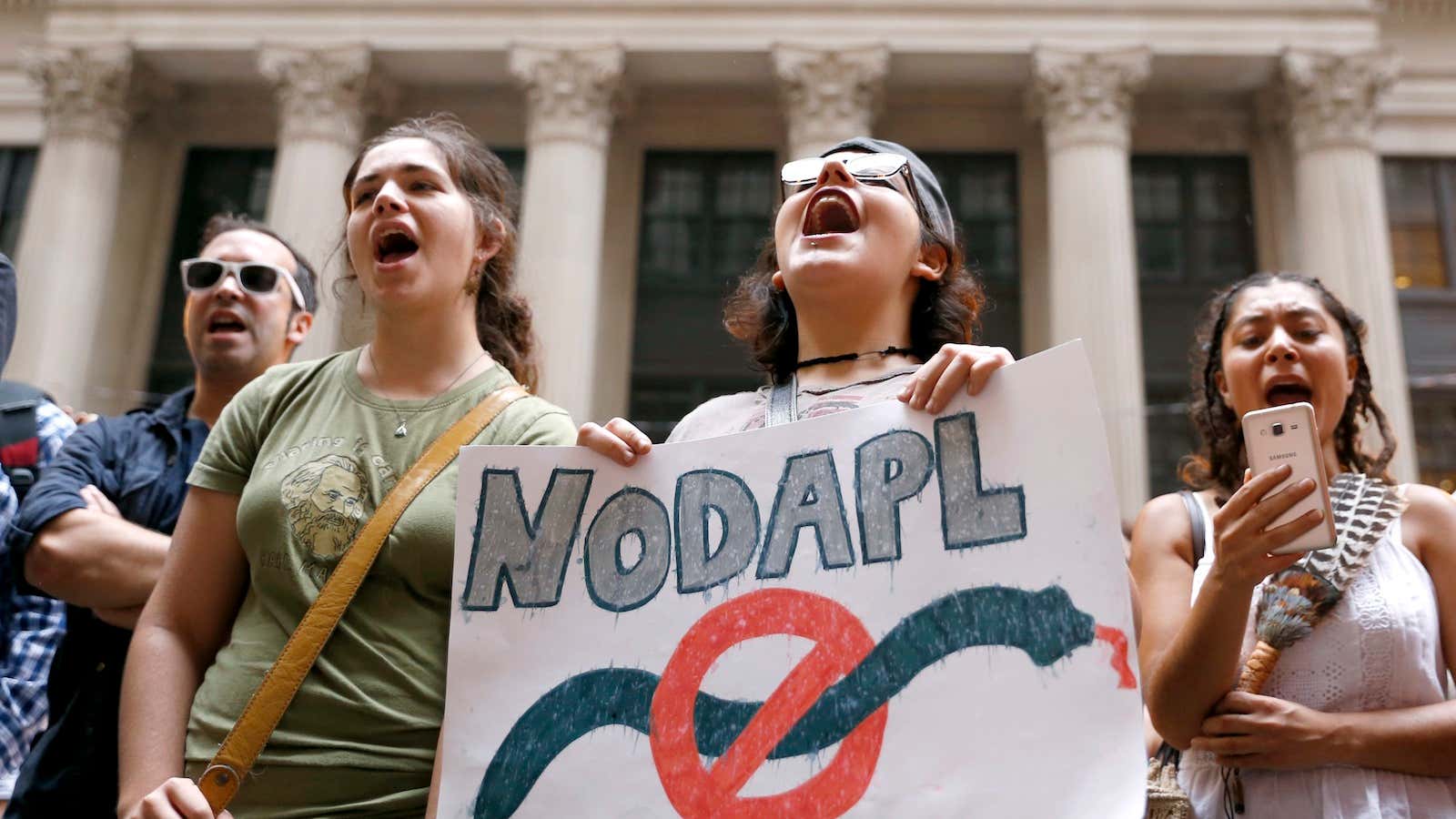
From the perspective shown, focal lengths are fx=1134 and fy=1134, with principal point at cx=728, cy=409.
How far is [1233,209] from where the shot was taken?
21453 mm

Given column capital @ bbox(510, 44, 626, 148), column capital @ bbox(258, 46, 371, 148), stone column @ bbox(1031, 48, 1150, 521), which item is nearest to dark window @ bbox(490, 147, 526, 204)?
column capital @ bbox(510, 44, 626, 148)

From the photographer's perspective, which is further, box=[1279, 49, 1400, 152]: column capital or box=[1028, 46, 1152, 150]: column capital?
box=[1028, 46, 1152, 150]: column capital

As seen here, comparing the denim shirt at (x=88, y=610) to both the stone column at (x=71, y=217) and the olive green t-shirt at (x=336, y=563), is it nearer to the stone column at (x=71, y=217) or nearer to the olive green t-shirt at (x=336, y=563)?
the olive green t-shirt at (x=336, y=563)

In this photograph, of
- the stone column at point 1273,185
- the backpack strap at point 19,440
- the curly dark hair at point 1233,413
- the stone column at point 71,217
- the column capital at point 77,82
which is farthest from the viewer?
the stone column at point 1273,185

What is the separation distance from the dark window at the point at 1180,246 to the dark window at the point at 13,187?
21248 millimetres

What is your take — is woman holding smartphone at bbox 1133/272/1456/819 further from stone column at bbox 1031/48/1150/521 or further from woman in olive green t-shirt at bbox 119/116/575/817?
stone column at bbox 1031/48/1150/521

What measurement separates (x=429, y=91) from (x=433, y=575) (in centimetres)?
2125

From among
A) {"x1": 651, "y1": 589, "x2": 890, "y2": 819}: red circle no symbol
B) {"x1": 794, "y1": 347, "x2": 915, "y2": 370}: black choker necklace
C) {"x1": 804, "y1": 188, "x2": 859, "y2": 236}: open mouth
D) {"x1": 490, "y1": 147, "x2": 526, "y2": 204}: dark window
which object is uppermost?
{"x1": 490, "y1": 147, "x2": 526, "y2": 204}: dark window

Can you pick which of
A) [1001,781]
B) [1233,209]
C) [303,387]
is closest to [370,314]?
[303,387]

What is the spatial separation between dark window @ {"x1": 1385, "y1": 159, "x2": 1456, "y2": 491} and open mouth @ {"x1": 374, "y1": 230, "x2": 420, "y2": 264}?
66.4ft

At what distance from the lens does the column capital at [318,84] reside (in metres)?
19.9

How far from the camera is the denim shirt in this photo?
3.02 m

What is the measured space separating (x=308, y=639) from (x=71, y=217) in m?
20.8

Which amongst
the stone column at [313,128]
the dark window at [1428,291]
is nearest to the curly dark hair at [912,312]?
the stone column at [313,128]
